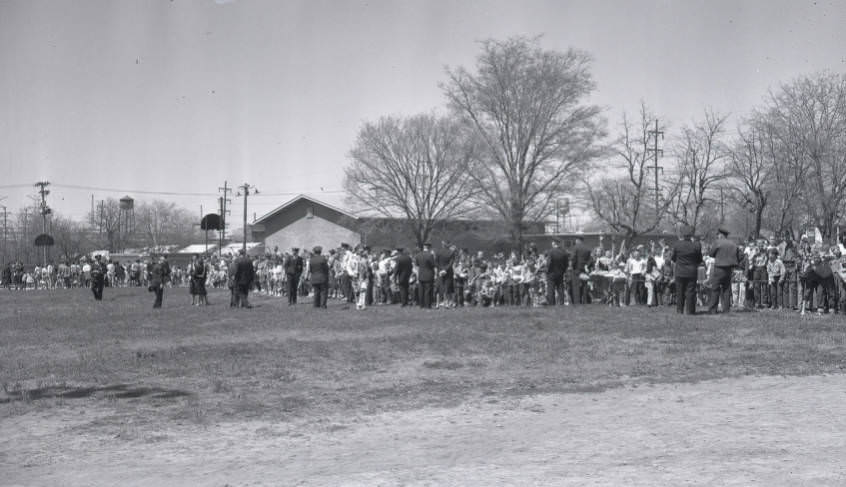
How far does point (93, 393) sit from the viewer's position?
9.45 meters

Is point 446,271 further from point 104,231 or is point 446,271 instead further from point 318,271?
point 104,231

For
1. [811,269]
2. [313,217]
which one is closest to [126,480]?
[811,269]

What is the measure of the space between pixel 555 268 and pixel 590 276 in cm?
176

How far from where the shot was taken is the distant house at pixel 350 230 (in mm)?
51709

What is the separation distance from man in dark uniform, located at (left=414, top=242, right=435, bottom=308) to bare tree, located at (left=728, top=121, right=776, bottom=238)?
72.1 feet

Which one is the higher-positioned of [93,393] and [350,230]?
[350,230]

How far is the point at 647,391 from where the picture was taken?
890 centimetres

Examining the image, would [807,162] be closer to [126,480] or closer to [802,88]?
[802,88]

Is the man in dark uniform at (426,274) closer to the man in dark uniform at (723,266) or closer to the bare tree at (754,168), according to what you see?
the man in dark uniform at (723,266)

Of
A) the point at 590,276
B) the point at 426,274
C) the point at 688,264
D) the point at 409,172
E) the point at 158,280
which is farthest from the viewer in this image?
the point at 409,172

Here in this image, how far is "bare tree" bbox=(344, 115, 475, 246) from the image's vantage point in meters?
51.8

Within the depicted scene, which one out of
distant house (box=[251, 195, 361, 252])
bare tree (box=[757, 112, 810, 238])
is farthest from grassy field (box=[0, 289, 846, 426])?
distant house (box=[251, 195, 361, 252])

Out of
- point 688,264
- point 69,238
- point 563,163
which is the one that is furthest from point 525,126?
point 69,238

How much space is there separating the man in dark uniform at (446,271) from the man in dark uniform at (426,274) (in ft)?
2.30
